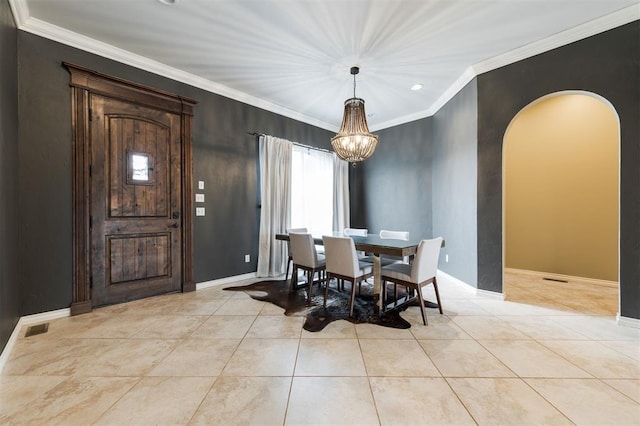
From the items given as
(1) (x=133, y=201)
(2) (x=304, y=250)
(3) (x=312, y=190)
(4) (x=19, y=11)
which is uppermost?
(4) (x=19, y=11)

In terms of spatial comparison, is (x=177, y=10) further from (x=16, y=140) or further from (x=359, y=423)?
(x=359, y=423)

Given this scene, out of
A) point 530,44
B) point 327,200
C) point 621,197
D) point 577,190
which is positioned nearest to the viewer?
point 621,197

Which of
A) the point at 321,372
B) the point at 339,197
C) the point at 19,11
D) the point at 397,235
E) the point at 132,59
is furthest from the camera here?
the point at 339,197

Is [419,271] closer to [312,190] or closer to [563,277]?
[312,190]

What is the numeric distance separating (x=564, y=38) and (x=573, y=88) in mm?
526

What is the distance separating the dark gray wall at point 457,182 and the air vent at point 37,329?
458 centimetres

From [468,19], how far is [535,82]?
1.23 metres

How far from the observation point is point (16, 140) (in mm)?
2258

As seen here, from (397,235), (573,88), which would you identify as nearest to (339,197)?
(397,235)

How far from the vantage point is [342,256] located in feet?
8.70

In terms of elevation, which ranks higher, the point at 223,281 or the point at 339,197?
the point at 339,197

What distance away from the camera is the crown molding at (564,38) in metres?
2.33

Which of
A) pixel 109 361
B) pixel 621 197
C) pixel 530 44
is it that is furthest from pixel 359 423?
pixel 530 44

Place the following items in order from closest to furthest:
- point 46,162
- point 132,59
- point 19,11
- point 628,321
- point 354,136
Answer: point 19,11, point 628,321, point 46,162, point 132,59, point 354,136
